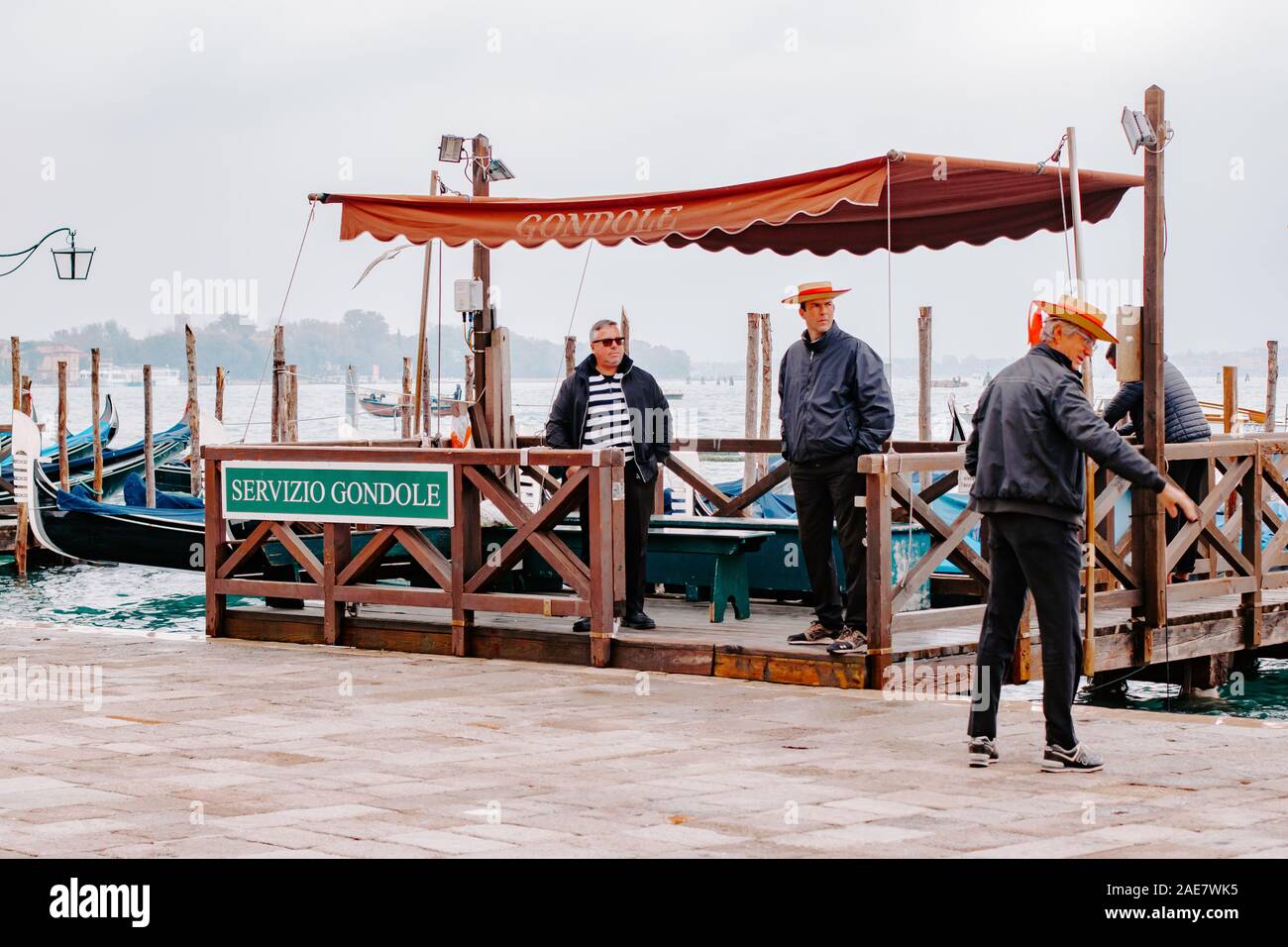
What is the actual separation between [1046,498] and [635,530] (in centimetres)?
321

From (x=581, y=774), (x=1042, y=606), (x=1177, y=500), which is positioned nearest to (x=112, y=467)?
(x=581, y=774)

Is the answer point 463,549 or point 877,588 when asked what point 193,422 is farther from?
point 877,588

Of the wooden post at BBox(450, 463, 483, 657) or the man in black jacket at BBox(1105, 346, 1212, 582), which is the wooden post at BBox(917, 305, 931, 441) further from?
the wooden post at BBox(450, 463, 483, 657)

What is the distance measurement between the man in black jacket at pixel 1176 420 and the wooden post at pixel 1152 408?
0.21 metres

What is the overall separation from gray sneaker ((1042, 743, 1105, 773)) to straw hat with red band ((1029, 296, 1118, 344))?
140 centimetres

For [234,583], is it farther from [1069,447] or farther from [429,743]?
[1069,447]

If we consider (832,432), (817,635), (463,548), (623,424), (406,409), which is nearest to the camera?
(832,432)

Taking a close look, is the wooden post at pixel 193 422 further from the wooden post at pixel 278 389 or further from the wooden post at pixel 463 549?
the wooden post at pixel 463 549

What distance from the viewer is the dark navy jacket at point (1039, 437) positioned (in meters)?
5.82

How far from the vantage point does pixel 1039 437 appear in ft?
19.4

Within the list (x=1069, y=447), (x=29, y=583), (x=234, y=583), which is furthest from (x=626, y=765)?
(x=29, y=583)

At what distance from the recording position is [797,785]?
18.9 ft
